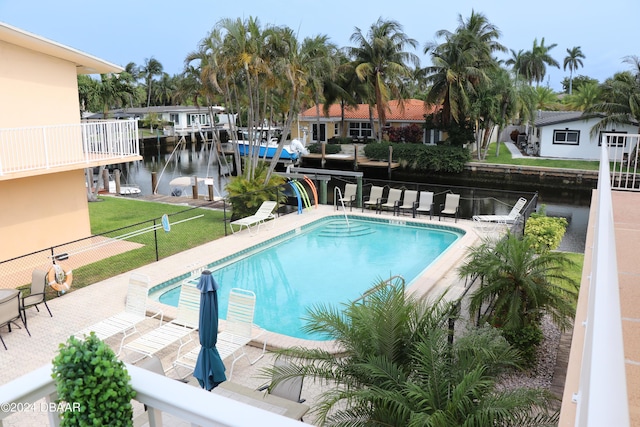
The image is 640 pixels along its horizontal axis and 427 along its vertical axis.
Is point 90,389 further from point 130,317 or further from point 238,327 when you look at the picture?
point 130,317

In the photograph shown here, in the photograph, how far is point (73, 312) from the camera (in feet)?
38.5

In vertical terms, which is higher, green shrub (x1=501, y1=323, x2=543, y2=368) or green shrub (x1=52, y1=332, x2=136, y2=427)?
green shrub (x1=52, y1=332, x2=136, y2=427)

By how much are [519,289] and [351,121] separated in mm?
42544

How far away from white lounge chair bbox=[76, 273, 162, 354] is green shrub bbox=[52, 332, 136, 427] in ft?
27.0

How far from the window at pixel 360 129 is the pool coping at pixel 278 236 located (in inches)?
1195

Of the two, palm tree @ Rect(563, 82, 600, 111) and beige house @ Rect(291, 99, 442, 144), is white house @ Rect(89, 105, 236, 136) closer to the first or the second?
beige house @ Rect(291, 99, 442, 144)

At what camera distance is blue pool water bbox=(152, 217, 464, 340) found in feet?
44.6

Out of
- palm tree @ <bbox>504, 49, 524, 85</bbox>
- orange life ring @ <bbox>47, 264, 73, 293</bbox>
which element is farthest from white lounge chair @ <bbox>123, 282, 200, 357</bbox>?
palm tree @ <bbox>504, 49, 524, 85</bbox>

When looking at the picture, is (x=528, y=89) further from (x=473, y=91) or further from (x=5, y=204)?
(x=5, y=204)

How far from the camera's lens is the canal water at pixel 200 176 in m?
24.9

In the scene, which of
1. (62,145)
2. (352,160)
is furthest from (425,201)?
(352,160)

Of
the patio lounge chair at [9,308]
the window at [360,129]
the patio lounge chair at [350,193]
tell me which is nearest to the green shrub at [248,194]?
the patio lounge chair at [350,193]

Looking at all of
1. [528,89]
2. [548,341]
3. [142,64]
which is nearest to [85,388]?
[548,341]

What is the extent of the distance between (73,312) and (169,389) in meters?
11.0
